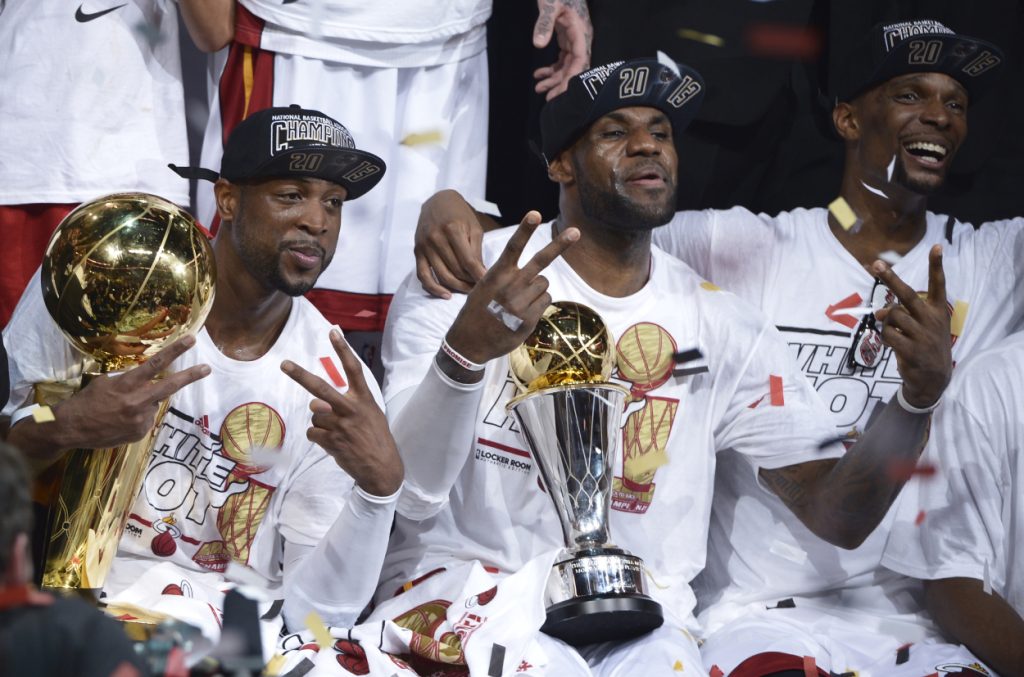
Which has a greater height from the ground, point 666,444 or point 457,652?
point 666,444

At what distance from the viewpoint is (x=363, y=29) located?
3.59 meters

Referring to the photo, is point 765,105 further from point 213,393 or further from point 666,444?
point 213,393

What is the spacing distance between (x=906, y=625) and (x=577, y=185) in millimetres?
1371

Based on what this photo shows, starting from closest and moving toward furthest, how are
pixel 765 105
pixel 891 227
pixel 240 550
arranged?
pixel 240 550 → pixel 891 227 → pixel 765 105

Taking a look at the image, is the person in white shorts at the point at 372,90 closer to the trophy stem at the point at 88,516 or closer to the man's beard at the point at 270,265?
the man's beard at the point at 270,265

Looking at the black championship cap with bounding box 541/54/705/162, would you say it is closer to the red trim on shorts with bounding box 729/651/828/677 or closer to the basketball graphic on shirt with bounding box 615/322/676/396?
the basketball graphic on shirt with bounding box 615/322/676/396

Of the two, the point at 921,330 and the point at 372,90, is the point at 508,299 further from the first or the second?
the point at 372,90

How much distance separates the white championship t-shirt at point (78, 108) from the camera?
335 cm

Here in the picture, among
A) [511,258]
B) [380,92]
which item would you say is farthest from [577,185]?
[511,258]

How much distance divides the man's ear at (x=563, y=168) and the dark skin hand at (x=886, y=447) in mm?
908

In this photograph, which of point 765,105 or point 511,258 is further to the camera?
point 765,105

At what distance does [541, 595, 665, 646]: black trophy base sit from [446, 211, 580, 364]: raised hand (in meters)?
0.54

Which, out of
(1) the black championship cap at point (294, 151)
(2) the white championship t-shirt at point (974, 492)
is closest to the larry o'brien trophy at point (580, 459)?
(1) the black championship cap at point (294, 151)

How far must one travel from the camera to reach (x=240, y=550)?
307 cm
